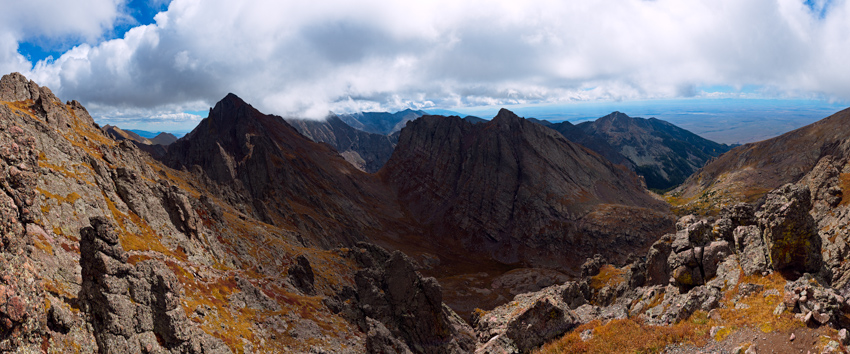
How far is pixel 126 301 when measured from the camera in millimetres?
25172

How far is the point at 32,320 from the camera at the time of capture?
1917cm

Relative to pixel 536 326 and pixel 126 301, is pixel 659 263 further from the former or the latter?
pixel 126 301

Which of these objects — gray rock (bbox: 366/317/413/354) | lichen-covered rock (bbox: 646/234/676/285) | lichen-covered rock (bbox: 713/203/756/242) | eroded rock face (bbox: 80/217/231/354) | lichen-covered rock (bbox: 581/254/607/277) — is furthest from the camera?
lichen-covered rock (bbox: 581/254/607/277)

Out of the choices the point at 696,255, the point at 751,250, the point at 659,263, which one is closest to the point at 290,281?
the point at 659,263

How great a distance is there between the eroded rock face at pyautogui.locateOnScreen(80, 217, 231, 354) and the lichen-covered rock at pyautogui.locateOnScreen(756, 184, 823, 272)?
46.1 m

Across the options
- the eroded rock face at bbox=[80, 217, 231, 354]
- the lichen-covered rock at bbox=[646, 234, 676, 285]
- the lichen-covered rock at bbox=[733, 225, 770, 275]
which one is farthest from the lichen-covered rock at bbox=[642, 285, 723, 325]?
the eroded rock face at bbox=[80, 217, 231, 354]

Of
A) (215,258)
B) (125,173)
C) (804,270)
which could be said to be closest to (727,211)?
(804,270)

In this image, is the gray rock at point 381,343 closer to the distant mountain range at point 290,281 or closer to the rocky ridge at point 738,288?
the distant mountain range at point 290,281

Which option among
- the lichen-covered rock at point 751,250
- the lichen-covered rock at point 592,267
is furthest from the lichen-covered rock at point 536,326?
the lichen-covered rock at point 592,267

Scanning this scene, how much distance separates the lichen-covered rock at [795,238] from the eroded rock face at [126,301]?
151 feet

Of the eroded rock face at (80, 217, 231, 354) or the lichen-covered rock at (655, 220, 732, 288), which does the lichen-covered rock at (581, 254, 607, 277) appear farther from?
the eroded rock face at (80, 217, 231, 354)

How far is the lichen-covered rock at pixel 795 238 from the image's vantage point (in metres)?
26.2

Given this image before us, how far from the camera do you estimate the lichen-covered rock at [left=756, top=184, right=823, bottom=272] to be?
26.2 meters

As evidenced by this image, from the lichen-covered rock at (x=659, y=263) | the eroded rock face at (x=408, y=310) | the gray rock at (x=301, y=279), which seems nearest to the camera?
the lichen-covered rock at (x=659, y=263)
